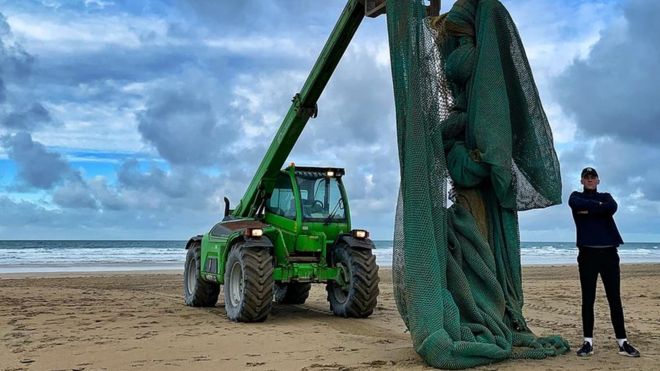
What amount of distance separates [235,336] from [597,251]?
14.9ft

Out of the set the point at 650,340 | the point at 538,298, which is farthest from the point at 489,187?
the point at 538,298

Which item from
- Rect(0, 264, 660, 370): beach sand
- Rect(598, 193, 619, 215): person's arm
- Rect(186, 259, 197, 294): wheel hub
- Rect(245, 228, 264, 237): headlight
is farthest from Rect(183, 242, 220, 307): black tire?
Rect(598, 193, 619, 215): person's arm

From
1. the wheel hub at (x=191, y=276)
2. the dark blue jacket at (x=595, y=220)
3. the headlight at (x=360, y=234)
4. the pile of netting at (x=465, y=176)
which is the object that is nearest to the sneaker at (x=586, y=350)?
the pile of netting at (x=465, y=176)

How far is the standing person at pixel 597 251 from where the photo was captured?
261 inches

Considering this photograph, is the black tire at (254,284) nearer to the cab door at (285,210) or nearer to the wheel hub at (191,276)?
the cab door at (285,210)

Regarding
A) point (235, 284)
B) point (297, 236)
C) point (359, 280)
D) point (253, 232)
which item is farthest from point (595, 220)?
point (235, 284)

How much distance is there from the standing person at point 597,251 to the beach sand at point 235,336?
342 millimetres

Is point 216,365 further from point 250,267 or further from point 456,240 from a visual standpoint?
point 250,267

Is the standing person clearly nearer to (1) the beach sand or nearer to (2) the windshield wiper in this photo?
(1) the beach sand

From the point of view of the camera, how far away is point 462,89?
23.8 ft

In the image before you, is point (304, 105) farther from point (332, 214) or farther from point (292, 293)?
point (292, 293)

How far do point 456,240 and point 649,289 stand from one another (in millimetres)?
12908

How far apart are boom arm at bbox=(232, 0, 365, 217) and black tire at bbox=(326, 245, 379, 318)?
2.12m

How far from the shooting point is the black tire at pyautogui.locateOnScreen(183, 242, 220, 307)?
12.9m
